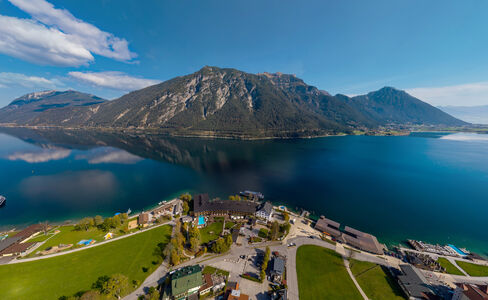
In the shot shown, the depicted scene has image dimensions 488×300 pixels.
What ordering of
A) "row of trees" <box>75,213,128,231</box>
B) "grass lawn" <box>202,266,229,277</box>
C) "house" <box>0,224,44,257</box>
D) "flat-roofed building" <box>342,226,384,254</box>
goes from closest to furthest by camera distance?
"grass lawn" <box>202,266,229,277</box> → "house" <box>0,224,44,257</box> → "flat-roofed building" <box>342,226,384,254</box> → "row of trees" <box>75,213,128,231</box>

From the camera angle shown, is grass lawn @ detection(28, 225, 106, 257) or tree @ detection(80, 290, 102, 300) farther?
grass lawn @ detection(28, 225, 106, 257)

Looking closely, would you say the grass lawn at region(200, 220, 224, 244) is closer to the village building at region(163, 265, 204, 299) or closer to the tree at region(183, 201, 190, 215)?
the tree at region(183, 201, 190, 215)

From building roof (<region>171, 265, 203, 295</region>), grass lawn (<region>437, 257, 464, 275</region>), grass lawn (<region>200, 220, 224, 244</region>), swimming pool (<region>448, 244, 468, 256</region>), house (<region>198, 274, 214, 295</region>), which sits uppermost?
building roof (<region>171, 265, 203, 295</region>)

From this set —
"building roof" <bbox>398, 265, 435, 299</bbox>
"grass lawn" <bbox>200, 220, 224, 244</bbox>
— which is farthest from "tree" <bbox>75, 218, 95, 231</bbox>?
"building roof" <bbox>398, 265, 435, 299</bbox>

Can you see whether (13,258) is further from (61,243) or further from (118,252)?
(118,252)

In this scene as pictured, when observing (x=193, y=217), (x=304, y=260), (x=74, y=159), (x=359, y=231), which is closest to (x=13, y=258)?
(x=193, y=217)

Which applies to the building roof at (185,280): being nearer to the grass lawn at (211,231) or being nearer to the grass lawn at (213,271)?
the grass lawn at (213,271)

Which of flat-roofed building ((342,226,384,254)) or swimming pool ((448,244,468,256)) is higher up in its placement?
flat-roofed building ((342,226,384,254))
